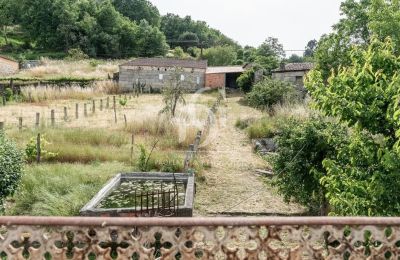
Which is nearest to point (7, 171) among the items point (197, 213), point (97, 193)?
point (97, 193)

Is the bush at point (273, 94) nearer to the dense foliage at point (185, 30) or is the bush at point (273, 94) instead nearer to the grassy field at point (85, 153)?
the grassy field at point (85, 153)

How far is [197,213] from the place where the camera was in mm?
10062

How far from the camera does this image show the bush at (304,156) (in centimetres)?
875

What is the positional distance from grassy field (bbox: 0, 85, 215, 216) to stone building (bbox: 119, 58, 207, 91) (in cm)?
1660

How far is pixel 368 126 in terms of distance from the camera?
5.24m

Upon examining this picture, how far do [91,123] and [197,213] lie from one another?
1203 centimetres

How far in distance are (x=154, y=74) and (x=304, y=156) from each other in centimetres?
3272

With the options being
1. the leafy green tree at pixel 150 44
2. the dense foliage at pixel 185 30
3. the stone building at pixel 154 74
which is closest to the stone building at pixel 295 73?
the stone building at pixel 154 74

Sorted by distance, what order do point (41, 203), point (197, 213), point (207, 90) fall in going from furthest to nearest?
point (207, 90)
point (197, 213)
point (41, 203)

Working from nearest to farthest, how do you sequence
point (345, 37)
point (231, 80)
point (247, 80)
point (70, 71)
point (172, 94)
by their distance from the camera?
point (172, 94) → point (345, 37) → point (247, 80) → point (231, 80) → point (70, 71)

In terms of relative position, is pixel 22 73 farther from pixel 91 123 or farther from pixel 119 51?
pixel 91 123

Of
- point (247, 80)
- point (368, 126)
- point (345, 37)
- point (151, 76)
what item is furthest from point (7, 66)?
point (368, 126)

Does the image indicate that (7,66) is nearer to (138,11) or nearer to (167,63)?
(167,63)

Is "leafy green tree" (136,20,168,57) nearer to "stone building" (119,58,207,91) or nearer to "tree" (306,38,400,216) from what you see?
"stone building" (119,58,207,91)
